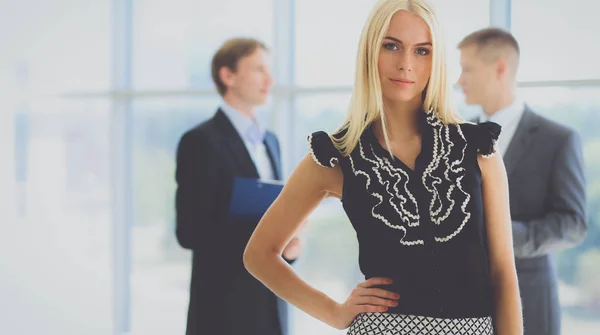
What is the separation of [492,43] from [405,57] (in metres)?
1.43

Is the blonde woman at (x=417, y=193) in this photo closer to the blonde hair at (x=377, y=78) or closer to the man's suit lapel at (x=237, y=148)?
the blonde hair at (x=377, y=78)

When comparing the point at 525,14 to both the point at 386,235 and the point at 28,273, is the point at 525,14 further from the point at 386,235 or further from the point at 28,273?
the point at 28,273

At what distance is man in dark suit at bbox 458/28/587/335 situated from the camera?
2541 millimetres

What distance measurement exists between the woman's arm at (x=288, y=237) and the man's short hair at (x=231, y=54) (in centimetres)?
152

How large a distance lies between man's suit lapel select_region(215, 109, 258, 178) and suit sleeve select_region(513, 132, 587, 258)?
1.02 m

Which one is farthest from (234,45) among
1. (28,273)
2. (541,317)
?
(28,273)

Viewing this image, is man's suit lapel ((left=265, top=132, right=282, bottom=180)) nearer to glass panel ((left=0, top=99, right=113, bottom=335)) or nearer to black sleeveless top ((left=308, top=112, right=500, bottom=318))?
black sleeveless top ((left=308, top=112, right=500, bottom=318))

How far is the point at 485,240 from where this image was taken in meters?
1.51

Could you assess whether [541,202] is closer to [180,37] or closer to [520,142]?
[520,142]

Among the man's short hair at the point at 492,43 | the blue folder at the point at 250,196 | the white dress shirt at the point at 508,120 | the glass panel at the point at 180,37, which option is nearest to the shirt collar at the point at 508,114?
the white dress shirt at the point at 508,120

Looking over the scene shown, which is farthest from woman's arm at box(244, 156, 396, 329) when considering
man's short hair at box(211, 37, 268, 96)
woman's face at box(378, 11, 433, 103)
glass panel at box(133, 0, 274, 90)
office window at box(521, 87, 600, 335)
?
glass panel at box(133, 0, 274, 90)

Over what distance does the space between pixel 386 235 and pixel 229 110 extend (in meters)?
1.64

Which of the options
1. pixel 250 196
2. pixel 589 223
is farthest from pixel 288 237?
pixel 589 223

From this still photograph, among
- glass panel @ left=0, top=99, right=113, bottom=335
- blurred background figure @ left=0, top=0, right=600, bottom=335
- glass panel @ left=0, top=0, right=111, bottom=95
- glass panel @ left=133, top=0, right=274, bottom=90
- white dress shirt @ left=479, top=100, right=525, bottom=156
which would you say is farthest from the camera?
glass panel @ left=0, top=99, right=113, bottom=335
